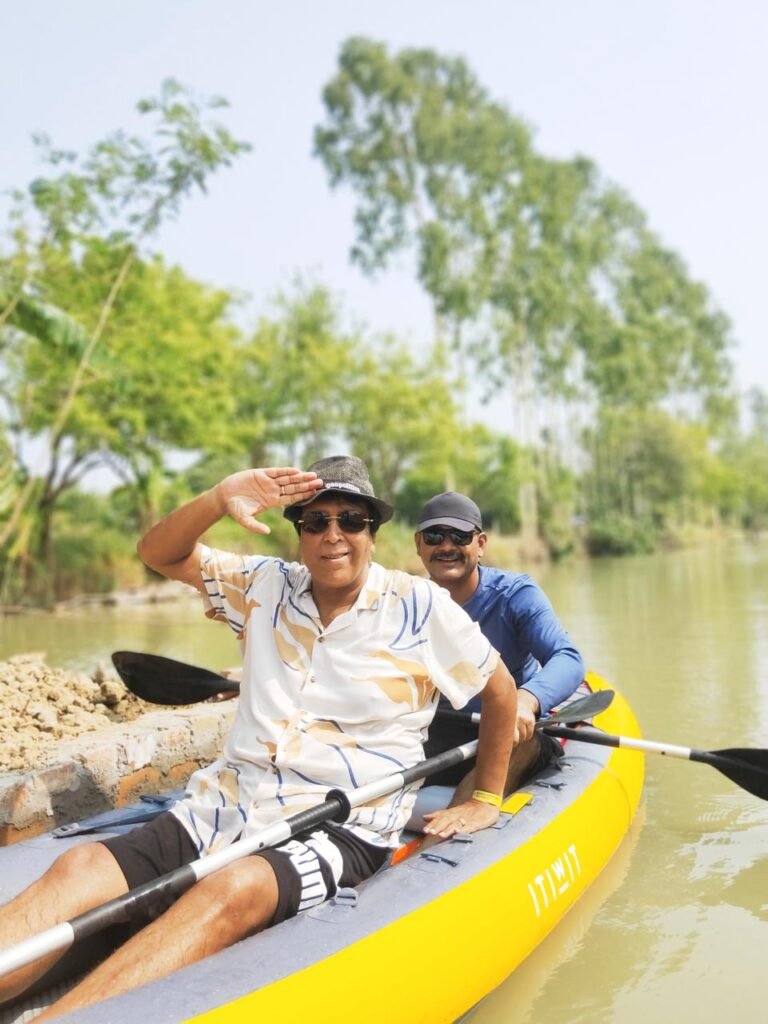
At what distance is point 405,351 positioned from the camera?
24719mm

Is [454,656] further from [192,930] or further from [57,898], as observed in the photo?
[57,898]

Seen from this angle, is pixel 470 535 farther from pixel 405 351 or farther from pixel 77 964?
pixel 405 351

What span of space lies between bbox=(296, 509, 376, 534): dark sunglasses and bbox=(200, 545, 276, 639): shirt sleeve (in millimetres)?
236

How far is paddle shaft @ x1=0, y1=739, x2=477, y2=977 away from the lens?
203 cm

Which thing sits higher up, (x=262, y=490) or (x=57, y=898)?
(x=262, y=490)

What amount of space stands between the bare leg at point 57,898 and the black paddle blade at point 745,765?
2.61m

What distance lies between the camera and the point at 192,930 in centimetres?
223

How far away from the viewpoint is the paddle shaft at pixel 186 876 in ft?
6.66

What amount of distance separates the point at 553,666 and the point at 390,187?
29.0 m

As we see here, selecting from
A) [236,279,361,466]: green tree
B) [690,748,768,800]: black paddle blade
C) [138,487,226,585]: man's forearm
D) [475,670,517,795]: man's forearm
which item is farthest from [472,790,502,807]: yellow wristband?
[236,279,361,466]: green tree

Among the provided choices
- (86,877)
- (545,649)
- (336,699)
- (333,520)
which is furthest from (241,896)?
(545,649)

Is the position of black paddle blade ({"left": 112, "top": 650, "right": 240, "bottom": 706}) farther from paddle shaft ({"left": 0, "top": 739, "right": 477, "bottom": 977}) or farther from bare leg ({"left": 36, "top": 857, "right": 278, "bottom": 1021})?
bare leg ({"left": 36, "top": 857, "right": 278, "bottom": 1021})

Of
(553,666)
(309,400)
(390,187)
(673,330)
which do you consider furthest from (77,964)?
(673,330)

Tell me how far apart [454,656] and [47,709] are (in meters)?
2.51
